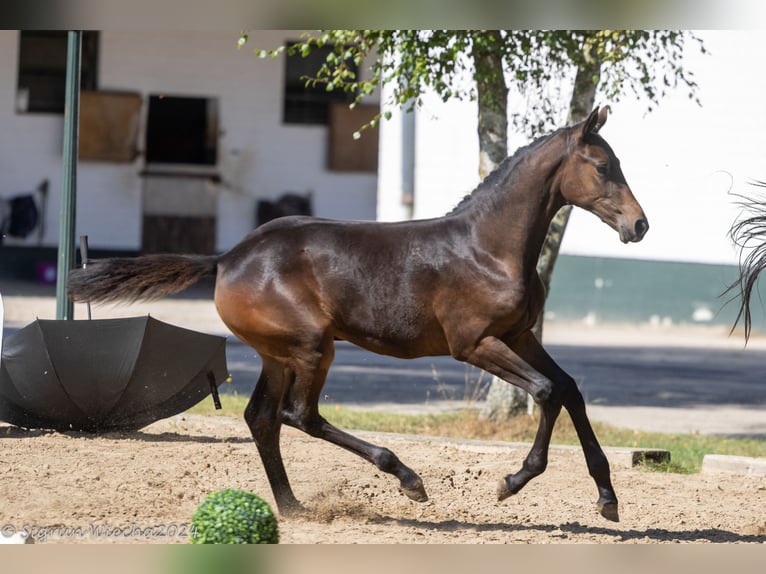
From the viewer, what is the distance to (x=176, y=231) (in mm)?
22703

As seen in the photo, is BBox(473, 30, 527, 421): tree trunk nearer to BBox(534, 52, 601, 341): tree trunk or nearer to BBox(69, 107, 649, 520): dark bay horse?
BBox(534, 52, 601, 341): tree trunk

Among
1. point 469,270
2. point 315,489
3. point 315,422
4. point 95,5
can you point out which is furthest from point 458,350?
point 95,5

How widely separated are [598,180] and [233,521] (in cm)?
248

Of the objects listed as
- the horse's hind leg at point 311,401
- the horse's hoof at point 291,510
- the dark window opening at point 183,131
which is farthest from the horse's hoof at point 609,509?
the dark window opening at point 183,131

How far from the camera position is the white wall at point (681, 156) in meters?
16.1

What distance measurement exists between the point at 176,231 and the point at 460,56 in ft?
45.8

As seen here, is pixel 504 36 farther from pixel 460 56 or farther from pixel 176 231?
pixel 176 231

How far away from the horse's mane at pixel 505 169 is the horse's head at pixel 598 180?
18 cm

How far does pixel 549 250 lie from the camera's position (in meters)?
9.42

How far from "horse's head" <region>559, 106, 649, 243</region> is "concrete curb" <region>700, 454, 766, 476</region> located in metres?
2.96

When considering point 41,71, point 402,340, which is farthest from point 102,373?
point 41,71

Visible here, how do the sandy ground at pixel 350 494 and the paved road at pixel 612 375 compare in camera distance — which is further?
the paved road at pixel 612 375

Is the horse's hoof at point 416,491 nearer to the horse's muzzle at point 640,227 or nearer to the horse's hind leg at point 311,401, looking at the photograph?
the horse's hind leg at point 311,401

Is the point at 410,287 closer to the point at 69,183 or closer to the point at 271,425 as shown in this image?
the point at 271,425
